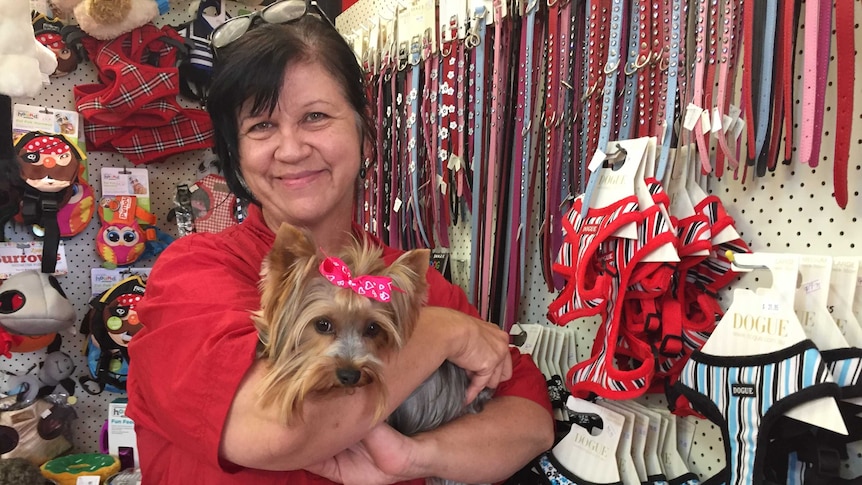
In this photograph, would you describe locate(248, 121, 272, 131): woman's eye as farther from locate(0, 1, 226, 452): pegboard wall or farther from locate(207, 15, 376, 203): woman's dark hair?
locate(0, 1, 226, 452): pegboard wall

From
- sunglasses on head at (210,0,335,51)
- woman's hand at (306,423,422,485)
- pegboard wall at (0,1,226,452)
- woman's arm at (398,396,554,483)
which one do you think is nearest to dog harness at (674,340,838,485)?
woman's arm at (398,396,554,483)

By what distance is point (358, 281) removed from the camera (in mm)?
1138

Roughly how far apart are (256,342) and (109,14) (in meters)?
2.06

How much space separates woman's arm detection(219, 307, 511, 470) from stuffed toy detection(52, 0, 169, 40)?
2047mm

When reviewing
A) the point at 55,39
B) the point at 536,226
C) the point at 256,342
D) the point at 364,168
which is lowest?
the point at 256,342

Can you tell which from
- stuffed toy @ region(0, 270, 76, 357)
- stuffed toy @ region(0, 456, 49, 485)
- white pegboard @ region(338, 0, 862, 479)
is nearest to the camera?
white pegboard @ region(338, 0, 862, 479)

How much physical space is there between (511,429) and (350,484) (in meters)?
0.41

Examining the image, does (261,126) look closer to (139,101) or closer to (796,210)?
(796,210)

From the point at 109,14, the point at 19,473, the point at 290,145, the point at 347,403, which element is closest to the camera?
the point at 347,403

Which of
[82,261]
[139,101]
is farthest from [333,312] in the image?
[82,261]

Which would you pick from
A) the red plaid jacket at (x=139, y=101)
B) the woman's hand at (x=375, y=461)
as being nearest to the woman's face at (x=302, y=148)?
the woman's hand at (x=375, y=461)

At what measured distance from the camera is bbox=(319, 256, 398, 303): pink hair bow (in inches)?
44.3

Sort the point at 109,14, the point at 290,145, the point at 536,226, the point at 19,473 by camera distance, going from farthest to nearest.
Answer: the point at 109,14
the point at 19,473
the point at 536,226
the point at 290,145

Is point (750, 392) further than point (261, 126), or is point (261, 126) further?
point (261, 126)
